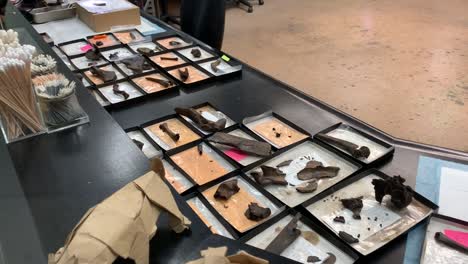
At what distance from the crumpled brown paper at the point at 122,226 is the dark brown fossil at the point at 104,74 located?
95 centimetres

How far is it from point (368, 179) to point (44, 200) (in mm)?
776

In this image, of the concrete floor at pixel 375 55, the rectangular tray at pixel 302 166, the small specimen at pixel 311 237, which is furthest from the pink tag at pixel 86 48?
the concrete floor at pixel 375 55

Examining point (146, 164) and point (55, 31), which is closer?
point (146, 164)

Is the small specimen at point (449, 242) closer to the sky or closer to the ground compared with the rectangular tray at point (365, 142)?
closer to the ground

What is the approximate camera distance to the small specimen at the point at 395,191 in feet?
3.03

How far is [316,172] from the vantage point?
1.06 meters

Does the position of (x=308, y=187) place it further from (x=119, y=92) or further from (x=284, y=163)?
(x=119, y=92)

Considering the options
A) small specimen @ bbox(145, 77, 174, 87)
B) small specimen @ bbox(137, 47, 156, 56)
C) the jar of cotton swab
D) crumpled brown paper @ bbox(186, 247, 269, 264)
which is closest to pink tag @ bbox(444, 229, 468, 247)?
crumpled brown paper @ bbox(186, 247, 269, 264)

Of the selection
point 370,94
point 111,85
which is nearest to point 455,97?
point 370,94

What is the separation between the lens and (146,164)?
890mm

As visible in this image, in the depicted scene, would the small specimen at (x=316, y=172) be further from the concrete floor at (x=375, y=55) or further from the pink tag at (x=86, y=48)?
the concrete floor at (x=375, y=55)

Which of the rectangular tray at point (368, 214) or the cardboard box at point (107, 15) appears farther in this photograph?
the cardboard box at point (107, 15)

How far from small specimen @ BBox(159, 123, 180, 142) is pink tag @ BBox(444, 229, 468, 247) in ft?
2.49

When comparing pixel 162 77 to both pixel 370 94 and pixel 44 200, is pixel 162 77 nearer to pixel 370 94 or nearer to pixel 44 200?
pixel 44 200
